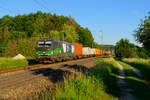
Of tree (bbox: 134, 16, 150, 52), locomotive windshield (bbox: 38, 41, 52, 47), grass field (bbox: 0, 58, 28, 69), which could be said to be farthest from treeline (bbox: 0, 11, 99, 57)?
tree (bbox: 134, 16, 150, 52)

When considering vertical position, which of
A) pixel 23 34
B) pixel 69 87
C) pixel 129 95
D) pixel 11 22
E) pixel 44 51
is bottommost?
pixel 129 95

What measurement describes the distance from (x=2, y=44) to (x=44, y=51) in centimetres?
5466

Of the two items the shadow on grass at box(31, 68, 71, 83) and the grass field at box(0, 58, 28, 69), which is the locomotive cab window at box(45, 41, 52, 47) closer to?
the grass field at box(0, 58, 28, 69)

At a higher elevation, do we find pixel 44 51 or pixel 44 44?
pixel 44 44

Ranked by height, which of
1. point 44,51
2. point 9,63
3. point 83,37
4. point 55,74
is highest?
point 83,37

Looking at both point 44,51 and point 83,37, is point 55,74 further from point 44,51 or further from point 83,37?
point 83,37

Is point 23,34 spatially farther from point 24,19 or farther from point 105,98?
point 105,98

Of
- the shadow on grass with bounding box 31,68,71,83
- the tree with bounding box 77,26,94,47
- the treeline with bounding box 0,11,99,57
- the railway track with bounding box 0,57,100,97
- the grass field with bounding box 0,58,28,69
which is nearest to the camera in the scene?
the railway track with bounding box 0,57,100,97

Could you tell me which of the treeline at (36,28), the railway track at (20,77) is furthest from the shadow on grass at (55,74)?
the treeline at (36,28)

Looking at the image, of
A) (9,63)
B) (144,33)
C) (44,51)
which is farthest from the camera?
(44,51)

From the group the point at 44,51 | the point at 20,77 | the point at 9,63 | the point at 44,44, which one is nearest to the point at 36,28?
the point at 44,44

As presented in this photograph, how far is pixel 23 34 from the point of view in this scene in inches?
2955

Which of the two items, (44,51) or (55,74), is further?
(44,51)

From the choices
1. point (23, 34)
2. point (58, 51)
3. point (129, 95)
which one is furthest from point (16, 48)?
point (129, 95)
